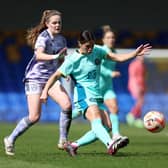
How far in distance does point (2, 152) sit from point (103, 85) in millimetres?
3994

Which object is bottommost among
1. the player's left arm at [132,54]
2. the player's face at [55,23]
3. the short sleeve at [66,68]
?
the short sleeve at [66,68]

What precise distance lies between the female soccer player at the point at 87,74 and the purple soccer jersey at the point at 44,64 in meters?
0.47

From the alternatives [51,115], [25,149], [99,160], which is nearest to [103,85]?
[25,149]

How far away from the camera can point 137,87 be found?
24.0 m

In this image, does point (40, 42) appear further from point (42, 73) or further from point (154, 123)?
point (154, 123)

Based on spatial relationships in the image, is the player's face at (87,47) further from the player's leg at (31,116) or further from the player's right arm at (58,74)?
the player's leg at (31,116)

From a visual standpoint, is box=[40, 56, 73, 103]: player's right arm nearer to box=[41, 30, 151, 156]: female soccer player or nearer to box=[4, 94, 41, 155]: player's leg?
box=[41, 30, 151, 156]: female soccer player

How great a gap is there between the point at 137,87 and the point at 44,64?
12.5 m

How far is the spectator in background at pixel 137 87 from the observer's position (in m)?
23.1

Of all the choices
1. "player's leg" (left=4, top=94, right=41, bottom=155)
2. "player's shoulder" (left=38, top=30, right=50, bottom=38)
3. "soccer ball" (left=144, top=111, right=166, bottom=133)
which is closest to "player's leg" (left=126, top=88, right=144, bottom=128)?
"soccer ball" (left=144, top=111, right=166, bottom=133)

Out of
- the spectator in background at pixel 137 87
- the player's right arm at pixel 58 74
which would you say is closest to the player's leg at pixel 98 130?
the player's right arm at pixel 58 74

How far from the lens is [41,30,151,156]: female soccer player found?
11062 millimetres

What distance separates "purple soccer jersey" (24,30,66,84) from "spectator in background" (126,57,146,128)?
11349mm

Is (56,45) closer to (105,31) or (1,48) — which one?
(105,31)
